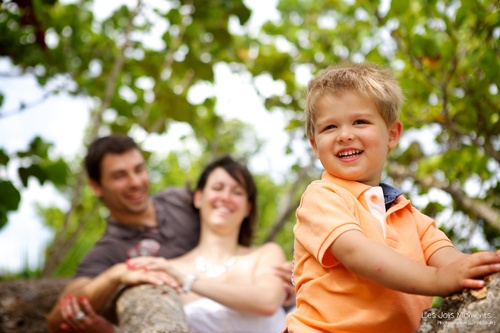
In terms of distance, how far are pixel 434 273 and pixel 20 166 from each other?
2.32m

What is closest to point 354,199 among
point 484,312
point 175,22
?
point 484,312

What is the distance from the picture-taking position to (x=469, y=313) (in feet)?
4.52

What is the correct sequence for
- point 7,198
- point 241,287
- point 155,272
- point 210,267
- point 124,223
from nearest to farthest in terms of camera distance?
point 7,198 < point 155,272 < point 241,287 < point 210,267 < point 124,223

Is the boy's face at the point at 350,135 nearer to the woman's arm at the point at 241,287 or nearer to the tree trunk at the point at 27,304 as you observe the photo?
the woman's arm at the point at 241,287

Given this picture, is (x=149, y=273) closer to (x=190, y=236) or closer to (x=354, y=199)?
(x=190, y=236)

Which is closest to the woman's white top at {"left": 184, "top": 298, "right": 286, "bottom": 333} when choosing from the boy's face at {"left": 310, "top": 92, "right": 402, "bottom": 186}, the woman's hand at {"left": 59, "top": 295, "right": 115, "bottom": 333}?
the woman's hand at {"left": 59, "top": 295, "right": 115, "bottom": 333}

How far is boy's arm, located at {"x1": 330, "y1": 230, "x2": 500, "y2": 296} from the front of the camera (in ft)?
4.64

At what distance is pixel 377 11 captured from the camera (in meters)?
3.24

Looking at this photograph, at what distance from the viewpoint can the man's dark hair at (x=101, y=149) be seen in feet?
13.8

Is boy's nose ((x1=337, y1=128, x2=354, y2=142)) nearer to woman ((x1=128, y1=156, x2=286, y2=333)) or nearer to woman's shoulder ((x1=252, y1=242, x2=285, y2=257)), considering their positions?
woman ((x1=128, y1=156, x2=286, y2=333))

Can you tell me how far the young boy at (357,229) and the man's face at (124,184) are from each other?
2.42 metres

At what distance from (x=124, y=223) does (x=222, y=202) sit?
76 cm

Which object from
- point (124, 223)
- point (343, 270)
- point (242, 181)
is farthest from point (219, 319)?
point (343, 270)

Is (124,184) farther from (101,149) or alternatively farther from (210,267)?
(210,267)
